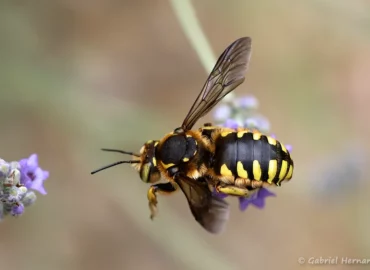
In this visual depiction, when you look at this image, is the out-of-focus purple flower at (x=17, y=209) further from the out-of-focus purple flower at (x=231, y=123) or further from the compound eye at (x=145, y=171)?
the out-of-focus purple flower at (x=231, y=123)

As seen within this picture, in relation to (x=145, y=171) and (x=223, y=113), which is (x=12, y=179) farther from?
(x=223, y=113)

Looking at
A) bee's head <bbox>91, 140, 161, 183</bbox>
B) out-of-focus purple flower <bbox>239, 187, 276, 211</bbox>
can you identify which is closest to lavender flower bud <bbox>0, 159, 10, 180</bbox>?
bee's head <bbox>91, 140, 161, 183</bbox>

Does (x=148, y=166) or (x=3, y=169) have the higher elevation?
(x=3, y=169)

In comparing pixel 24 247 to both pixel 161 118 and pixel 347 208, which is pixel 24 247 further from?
pixel 347 208

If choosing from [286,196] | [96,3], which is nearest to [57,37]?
[96,3]

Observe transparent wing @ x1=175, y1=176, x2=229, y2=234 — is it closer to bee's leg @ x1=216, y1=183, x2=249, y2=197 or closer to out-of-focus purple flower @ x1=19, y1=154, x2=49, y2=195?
bee's leg @ x1=216, y1=183, x2=249, y2=197

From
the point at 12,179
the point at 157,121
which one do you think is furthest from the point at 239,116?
the point at 157,121
